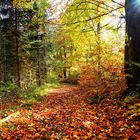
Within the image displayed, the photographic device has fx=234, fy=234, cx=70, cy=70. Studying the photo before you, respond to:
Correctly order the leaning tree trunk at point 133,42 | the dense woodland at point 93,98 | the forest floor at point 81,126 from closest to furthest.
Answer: the forest floor at point 81,126 → the dense woodland at point 93,98 → the leaning tree trunk at point 133,42

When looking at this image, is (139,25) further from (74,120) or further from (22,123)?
(22,123)

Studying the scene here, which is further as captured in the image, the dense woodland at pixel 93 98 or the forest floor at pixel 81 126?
the dense woodland at pixel 93 98

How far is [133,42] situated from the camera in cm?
901

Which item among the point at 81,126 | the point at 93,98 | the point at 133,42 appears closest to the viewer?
the point at 81,126

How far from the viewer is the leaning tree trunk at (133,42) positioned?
8.80 m

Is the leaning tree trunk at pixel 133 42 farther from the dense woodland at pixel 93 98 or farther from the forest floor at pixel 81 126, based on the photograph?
the forest floor at pixel 81 126

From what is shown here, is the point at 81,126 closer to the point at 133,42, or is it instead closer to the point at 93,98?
the point at 133,42

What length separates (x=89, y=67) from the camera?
17484 mm

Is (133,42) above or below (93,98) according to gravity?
above

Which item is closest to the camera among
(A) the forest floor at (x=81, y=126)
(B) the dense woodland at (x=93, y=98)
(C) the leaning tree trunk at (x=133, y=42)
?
(A) the forest floor at (x=81, y=126)

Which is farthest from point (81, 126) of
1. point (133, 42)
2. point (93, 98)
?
point (93, 98)

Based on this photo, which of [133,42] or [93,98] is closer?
[133,42]

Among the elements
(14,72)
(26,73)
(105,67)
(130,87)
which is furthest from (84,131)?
(14,72)

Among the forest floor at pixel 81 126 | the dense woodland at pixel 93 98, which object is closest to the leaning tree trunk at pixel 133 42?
the dense woodland at pixel 93 98
